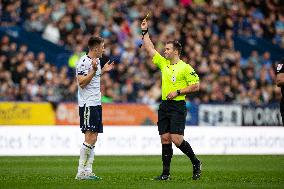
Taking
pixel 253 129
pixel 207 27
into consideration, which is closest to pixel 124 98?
pixel 253 129

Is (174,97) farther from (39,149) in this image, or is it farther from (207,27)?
(207,27)

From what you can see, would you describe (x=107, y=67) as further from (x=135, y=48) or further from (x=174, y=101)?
(x=135, y=48)

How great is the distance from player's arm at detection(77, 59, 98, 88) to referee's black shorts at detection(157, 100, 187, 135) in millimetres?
1483

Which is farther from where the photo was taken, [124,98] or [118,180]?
[124,98]

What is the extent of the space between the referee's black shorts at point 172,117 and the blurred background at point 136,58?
1010 cm

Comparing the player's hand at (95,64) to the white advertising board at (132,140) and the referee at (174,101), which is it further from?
the white advertising board at (132,140)

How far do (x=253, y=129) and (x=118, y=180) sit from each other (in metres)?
11.4

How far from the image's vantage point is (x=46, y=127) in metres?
22.4

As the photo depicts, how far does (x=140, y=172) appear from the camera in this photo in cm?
1592

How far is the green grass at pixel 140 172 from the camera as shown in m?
12.7

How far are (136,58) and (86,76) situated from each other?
1430 centimetres

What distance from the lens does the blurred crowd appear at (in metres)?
24.9

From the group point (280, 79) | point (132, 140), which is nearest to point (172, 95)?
point (280, 79)

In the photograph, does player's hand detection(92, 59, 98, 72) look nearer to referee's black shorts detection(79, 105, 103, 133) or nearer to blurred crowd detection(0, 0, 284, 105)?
referee's black shorts detection(79, 105, 103, 133)
